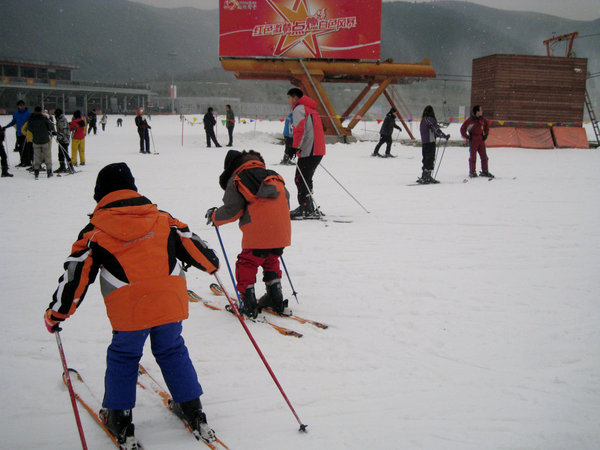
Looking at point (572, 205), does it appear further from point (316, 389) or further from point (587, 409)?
point (316, 389)

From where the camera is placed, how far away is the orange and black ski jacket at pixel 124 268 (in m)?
2.18

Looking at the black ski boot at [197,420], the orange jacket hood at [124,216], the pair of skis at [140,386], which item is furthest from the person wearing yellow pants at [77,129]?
the black ski boot at [197,420]

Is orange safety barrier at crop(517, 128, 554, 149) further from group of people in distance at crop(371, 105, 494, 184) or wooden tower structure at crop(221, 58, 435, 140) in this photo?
group of people in distance at crop(371, 105, 494, 184)

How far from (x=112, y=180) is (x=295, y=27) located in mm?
19050

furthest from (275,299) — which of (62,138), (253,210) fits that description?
(62,138)

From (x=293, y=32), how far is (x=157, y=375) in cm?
1892

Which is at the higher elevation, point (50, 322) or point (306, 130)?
point (306, 130)

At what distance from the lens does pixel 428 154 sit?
10.4 metres

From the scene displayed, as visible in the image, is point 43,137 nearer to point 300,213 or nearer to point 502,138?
point 300,213

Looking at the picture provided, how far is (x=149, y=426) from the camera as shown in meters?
2.48

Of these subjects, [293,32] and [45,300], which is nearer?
[45,300]

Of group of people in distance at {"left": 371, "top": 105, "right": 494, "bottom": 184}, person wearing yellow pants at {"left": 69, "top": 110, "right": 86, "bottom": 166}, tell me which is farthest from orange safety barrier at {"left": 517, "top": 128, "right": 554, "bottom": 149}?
person wearing yellow pants at {"left": 69, "top": 110, "right": 86, "bottom": 166}

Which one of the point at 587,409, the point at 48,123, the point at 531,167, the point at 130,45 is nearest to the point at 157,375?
the point at 587,409

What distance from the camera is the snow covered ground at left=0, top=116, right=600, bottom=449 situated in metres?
2.43
